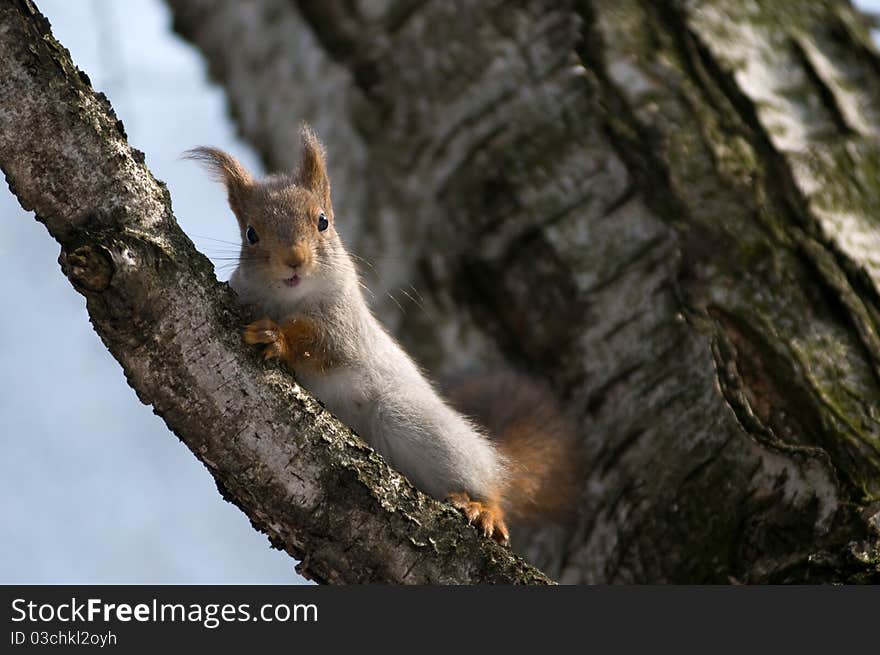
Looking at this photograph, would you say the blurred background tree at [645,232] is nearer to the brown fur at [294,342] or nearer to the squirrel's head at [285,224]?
the squirrel's head at [285,224]

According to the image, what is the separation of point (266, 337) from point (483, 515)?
689 mm

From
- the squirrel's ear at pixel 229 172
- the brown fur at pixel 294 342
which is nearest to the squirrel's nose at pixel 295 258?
the brown fur at pixel 294 342

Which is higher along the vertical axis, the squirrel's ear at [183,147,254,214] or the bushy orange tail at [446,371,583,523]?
the squirrel's ear at [183,147,254,214]

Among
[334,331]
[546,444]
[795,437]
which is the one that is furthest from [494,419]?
[795,437]

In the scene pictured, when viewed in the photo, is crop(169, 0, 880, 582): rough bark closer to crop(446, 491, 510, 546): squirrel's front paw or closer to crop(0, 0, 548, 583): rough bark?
crop(446, 491, 510, 546): squirrel's front paw

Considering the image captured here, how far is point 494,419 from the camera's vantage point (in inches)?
115

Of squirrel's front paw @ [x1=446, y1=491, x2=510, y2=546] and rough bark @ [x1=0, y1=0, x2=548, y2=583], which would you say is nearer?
rough bark @ [x1=0, y1=0, x2=548, y2=583]

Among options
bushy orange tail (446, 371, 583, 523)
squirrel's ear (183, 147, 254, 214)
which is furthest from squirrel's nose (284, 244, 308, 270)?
bushy orange tail (446, 371, 583, 523)

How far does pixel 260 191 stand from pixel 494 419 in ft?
3.08

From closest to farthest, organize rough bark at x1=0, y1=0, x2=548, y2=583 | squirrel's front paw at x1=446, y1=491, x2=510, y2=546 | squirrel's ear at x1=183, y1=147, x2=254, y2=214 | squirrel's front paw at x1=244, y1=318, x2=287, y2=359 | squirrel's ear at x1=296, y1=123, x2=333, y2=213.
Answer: rough bark at x1=0, y1=0, x2=548, y2=583 → squirrel's front paw at x1=244, y1=318, x2=287, y2=359 → squirrel's front paw at x1=446, y1=491, x2=510, y2=546 → squirrel's ear at x1=183, y1=147, x2=254, y2=214 → squirrel's ear at x1=296, y1=123, x2=333, y2=213

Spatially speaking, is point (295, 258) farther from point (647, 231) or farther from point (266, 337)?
point (647, 231)

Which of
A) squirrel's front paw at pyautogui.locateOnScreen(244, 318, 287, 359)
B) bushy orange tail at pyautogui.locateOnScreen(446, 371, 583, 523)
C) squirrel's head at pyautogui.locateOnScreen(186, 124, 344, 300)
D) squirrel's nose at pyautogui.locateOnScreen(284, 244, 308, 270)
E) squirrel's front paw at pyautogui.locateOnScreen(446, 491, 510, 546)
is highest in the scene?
squirrel's head at pyautogui.locateOnScreen(186, 124, 344, 300)

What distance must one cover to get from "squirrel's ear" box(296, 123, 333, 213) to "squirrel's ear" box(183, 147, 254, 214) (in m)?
0.14

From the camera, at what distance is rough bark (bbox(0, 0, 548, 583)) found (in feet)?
5.37
